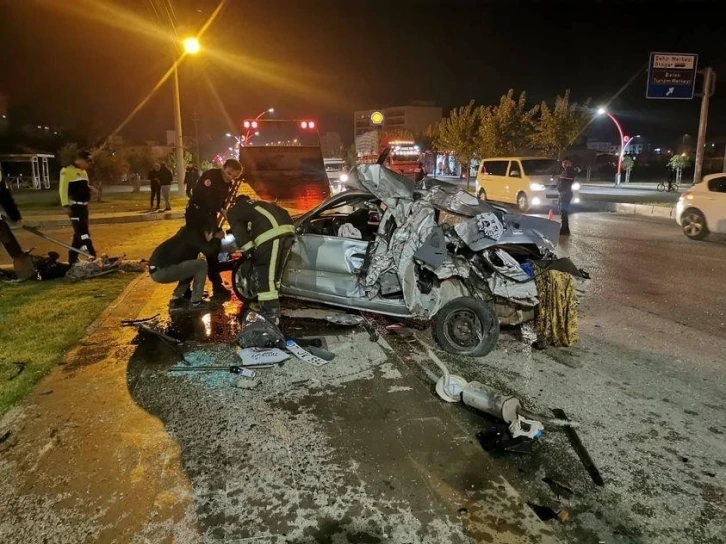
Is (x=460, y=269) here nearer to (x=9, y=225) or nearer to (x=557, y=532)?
(x=557, y=532)

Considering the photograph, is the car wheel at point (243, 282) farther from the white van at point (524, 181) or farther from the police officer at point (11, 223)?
the white van at point (524, 181)

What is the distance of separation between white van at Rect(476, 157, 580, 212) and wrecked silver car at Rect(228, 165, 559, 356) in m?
11.8

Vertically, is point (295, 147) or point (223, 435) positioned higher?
point (295, 147)

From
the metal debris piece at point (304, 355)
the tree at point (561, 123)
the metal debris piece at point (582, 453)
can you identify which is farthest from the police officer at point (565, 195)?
the tree at point (561, 123)

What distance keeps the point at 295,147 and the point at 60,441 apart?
12.0m

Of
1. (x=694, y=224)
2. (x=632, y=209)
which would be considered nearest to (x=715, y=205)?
(x=694, y=224)

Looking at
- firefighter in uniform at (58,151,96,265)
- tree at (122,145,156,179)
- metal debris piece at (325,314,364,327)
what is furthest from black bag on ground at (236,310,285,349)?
tree at (122,145,156,179)

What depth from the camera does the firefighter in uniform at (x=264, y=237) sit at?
553 centimetres

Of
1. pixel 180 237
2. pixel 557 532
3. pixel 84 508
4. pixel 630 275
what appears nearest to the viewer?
pixel 557 532

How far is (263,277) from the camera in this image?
5.59 m

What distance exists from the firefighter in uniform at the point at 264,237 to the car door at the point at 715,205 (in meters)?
10.3

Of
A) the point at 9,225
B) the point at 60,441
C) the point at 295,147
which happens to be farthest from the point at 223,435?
the point at 295,147

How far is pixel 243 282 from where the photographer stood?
6.82 m

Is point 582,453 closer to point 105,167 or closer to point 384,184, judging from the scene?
point 384,184
